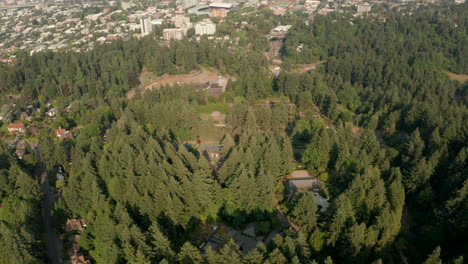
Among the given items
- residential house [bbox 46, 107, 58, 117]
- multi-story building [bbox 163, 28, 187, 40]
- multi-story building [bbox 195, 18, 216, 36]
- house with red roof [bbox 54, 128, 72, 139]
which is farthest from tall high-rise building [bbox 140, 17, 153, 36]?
house with red roof [bbox 54, 128, 72, 139]

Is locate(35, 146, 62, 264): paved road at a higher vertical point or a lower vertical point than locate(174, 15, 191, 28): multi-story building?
lower

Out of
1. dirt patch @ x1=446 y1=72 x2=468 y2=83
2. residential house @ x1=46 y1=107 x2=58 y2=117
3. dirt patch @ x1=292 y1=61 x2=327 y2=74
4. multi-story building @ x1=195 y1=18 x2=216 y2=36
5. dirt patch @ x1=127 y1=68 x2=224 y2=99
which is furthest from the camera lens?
multi-story building @ x1=195 y1=18 x2=216 y2=36

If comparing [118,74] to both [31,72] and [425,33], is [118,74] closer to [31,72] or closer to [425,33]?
[31,72]

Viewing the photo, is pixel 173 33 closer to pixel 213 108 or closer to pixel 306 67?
pixel 306 67

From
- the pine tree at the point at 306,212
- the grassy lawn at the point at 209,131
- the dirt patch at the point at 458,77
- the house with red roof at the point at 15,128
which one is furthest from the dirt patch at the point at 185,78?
the dirt patch at the point at 458,77

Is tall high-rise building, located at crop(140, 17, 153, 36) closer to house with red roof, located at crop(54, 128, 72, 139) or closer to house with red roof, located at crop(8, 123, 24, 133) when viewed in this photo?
house with red roof, located at crop(8, 123, 24, 133)

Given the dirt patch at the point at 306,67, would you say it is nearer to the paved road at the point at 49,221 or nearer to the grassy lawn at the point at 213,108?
the grassy lawn at the point at 213,108

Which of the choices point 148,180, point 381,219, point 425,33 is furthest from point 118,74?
point 425,33
